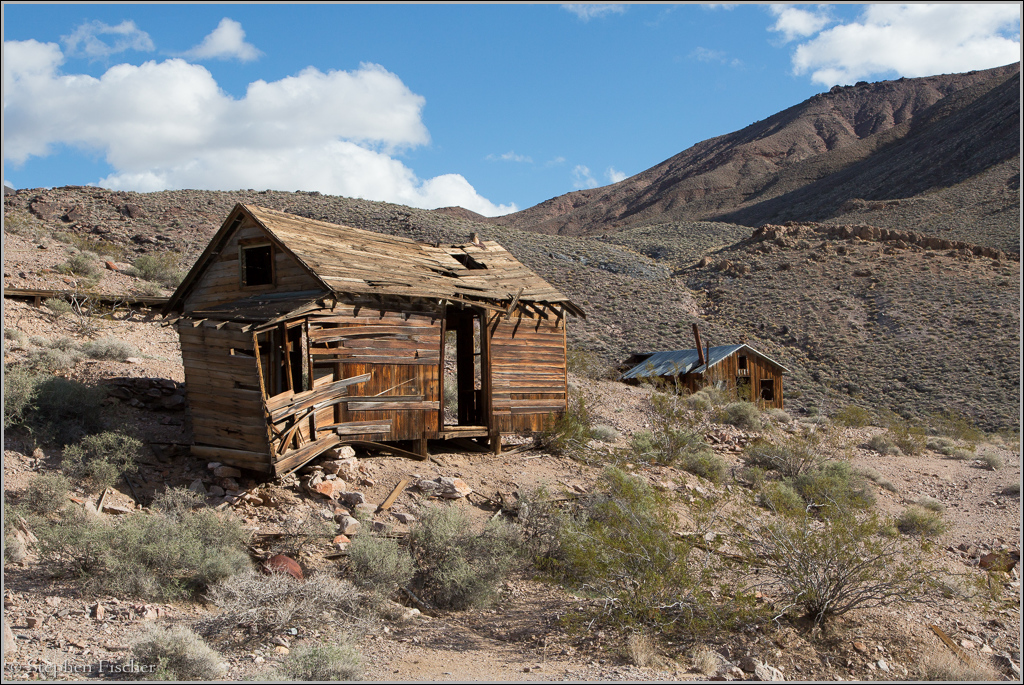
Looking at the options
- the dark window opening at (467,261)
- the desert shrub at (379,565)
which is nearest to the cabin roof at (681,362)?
the dark window opening at (467,261)

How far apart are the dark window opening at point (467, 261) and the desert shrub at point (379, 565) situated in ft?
24.3

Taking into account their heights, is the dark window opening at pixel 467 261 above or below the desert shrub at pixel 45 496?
above

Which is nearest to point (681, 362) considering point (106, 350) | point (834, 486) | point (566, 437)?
point (834, 486)

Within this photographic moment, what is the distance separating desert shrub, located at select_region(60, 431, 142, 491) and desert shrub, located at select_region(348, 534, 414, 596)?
3651mm

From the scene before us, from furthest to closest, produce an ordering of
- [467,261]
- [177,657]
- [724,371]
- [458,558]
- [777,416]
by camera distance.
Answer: [724,371] < [777,416] < [467,261] < [458,558] < [177,657]

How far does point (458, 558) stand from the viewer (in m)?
7.45

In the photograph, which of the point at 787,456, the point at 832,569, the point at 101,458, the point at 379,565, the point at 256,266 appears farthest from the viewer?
the point at 787,456

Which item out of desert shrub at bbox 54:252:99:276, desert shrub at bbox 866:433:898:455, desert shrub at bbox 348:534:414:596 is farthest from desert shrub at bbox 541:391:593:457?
desert shrub at bbox 54:252:99:276

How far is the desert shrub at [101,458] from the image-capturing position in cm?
862

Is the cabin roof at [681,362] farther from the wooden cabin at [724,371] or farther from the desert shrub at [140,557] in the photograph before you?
the desert shrub at [140,557]

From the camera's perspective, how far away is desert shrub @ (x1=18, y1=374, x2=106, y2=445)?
9586 millimetres

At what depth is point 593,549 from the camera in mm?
6879

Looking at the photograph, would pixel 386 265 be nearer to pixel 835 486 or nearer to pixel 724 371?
pixel 835 486

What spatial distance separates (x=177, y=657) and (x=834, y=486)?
1131 cm
